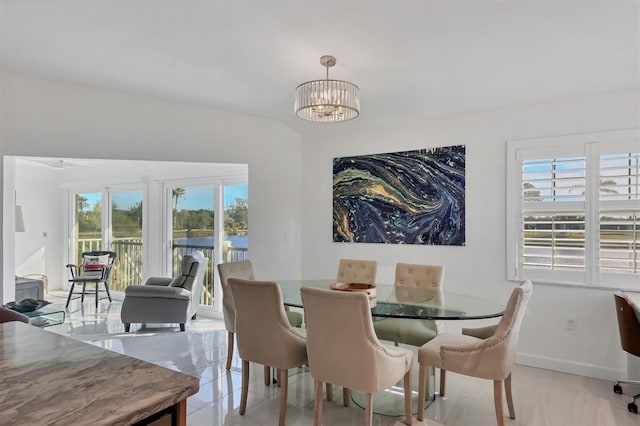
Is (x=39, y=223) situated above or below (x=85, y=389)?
above

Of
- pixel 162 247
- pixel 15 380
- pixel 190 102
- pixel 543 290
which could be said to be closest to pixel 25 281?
pixel 162 247

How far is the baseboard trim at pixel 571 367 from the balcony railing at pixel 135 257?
3407 millimetres

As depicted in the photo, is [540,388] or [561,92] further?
[561,92]

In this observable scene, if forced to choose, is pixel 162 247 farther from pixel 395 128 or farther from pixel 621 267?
pixel 621 267

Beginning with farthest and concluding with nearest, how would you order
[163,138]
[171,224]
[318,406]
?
[171,224] → [163,138] → [318,406]

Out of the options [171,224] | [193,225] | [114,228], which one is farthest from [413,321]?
[114,228]

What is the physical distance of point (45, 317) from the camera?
373 cm

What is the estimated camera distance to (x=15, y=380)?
102cm

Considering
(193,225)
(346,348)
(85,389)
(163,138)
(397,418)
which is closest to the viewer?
(85,389)

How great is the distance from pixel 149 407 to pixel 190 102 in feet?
12.2

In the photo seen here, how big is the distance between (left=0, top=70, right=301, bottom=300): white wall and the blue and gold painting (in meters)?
0.71

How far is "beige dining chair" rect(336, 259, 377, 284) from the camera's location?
3824 mm

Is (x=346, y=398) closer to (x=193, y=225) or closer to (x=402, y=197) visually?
(x=402, y=197)

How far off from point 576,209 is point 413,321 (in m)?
1.82
